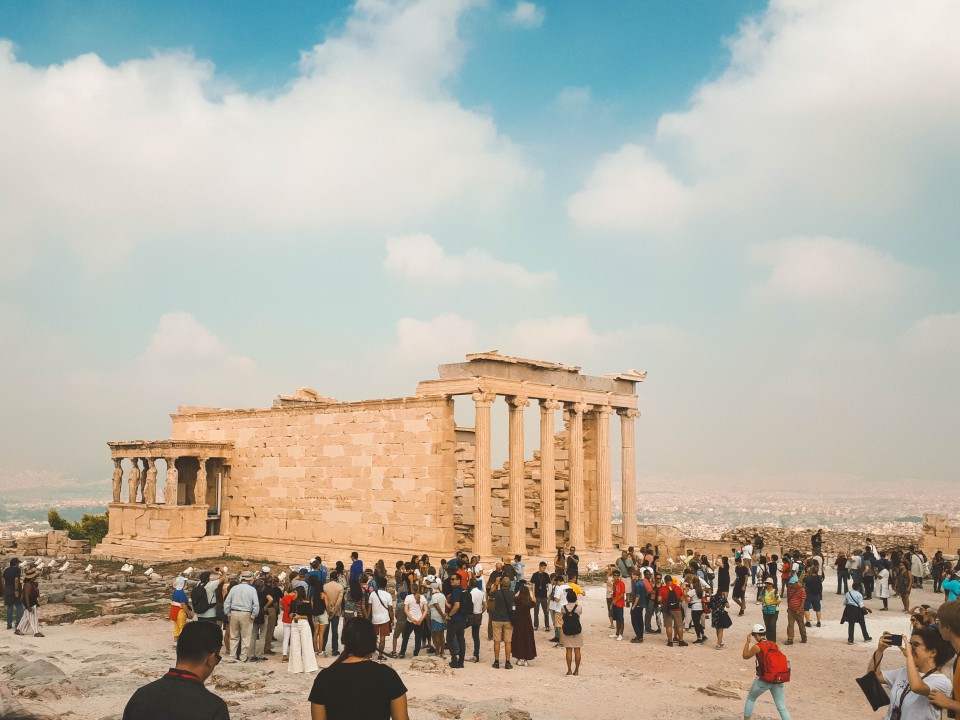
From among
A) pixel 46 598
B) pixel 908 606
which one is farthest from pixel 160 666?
pixel 908 606

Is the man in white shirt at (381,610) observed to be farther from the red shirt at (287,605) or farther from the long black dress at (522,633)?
the long black dress at (522,633)

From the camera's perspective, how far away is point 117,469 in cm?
3378

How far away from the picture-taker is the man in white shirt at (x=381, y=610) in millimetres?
13719

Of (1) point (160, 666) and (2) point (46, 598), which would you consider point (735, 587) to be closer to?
(1) point (160, 666)

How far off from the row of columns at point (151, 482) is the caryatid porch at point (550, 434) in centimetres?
1112

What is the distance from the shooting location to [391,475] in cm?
2680

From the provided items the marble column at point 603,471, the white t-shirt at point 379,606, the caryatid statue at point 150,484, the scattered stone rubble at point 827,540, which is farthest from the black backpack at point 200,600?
the scattered stone rubble at point 827,540

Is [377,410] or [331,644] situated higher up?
[377,410]

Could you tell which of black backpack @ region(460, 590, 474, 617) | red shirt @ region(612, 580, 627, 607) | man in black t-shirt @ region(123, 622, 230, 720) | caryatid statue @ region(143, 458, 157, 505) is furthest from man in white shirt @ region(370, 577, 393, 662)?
caryatid statue @ region(143, 458, 157, 505)

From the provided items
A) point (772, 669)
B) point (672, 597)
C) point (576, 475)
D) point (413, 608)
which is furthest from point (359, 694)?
point (576, 475)

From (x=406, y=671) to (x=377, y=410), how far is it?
14.7 metres

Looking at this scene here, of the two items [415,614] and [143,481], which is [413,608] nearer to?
[415,614]

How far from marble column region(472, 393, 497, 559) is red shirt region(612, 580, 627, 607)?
8.38 m

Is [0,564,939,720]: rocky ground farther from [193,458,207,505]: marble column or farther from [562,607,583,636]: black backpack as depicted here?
[193,458,207,505]: marble column
